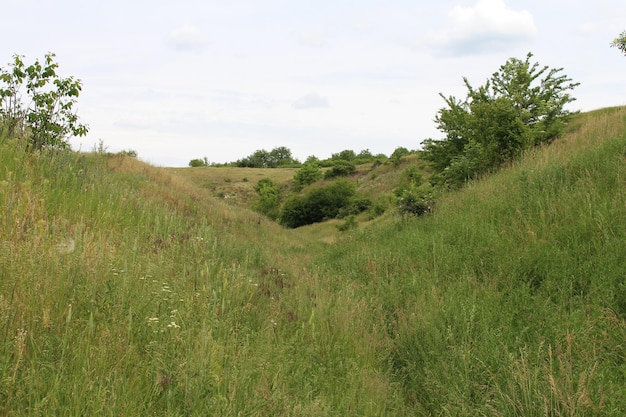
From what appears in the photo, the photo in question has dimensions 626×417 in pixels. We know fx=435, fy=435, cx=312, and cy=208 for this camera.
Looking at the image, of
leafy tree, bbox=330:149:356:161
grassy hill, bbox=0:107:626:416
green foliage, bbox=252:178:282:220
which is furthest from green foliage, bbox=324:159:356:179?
grassy hill, bbox=0:107:626:416

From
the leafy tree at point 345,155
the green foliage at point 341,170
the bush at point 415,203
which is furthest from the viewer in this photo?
the leafy tree at point 345,155

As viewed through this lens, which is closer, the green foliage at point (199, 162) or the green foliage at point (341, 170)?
the green foliage at point (341, 170)

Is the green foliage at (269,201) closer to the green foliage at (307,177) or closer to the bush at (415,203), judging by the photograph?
the green foliage at (307,177)

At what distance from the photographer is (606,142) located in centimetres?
830

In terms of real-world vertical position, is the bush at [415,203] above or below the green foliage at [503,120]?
below

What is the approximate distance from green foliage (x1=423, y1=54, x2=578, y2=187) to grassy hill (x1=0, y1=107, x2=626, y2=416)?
15.8 feet

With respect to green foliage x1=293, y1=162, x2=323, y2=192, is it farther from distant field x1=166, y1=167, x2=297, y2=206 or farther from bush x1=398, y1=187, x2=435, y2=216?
bush x1=398, y1=187, x2=435, y2=216

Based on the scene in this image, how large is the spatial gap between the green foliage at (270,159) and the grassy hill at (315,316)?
123234 mm

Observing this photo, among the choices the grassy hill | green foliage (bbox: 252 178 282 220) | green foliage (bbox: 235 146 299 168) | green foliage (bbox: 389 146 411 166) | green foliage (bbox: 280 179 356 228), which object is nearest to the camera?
the grassy hill

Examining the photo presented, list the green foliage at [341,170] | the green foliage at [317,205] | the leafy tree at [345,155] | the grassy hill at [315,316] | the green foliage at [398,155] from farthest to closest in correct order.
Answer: the leafy tree at [345,155]
the green foliage at [341,170]
the green foliage at [398,155]
the green foliage at [317,205]
the grassy hill at [315,316]

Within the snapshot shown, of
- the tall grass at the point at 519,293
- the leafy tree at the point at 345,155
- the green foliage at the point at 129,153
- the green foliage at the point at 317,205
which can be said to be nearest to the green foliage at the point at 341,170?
the green foliage at the point at 317,205

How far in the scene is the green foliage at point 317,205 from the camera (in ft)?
158

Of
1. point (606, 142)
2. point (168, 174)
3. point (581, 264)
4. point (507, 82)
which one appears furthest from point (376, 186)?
point (581, 264)

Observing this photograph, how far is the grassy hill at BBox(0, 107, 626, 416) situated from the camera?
8.77 ft
